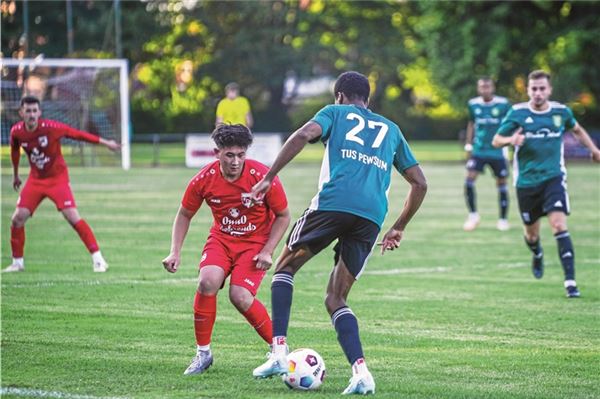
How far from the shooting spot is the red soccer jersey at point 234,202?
7.55 metres

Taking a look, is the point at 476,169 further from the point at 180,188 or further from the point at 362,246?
the point at 362,246

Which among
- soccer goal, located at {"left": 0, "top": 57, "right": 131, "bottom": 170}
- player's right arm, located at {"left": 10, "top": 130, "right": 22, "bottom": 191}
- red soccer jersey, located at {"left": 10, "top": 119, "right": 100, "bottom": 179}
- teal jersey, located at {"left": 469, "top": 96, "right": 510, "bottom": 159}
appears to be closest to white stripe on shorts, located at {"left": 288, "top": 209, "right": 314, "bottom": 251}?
red soccer jersey, located at {"left": 10, "top": 119, "right": 100, "bottom": 179}

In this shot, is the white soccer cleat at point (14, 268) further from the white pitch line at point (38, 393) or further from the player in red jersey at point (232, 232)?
the white pitch line at point (38, 393)

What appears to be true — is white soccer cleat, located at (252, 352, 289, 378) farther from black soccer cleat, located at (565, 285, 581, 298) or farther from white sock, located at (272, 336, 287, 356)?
black soccer cleat, located at (565, 285, 581, 298)

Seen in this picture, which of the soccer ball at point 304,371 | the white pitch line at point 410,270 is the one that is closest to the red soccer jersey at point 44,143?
the white pitch line at point 410,270

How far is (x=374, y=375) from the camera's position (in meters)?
7.45

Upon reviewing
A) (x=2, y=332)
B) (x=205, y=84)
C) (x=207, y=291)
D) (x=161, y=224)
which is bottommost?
(x=205, y=84)

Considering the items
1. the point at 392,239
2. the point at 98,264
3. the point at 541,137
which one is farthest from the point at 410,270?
the point at 392,239

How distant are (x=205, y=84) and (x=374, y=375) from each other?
60.8 meters

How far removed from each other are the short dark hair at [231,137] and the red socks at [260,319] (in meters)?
1.05

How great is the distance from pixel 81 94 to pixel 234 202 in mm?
30636

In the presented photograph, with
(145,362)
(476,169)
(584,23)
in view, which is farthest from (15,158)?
(584,23)

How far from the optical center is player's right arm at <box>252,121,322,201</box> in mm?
6578

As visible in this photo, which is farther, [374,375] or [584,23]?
[584,23]
